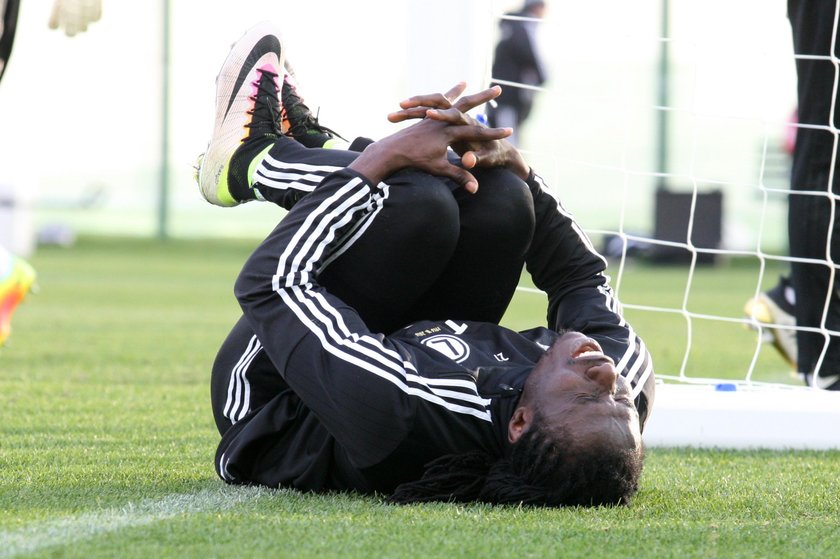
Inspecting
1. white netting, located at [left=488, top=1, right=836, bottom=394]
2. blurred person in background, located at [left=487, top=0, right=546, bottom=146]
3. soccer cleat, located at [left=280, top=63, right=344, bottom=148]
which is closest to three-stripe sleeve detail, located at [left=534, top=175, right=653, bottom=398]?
soccer cleat, located at [left=280, top=63, right=344, bottom=148]

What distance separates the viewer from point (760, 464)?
9.05 ft

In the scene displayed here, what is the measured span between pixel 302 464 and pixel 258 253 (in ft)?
1.35

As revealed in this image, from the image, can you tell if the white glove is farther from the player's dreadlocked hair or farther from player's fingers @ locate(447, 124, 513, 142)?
the player's dreadlocked hair

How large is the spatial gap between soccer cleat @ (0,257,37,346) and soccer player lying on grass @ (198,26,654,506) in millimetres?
2215

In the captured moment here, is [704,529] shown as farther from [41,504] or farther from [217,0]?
[217,0]

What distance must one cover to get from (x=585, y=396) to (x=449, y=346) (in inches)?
13.6

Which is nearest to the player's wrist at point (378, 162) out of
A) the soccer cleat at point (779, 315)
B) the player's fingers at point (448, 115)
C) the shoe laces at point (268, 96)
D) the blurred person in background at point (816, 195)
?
the player's fingers at point (448, 115)

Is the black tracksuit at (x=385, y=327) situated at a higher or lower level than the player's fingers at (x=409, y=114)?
lower

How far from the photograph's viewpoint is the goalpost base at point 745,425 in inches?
119

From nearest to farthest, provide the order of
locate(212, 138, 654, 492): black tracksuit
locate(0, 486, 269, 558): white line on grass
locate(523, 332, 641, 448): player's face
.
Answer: locate(0, 486, 269, 558): white line on grass
locate(523, 332, 641, 448): player's face
locate(212, 138, 654, 492): black tracksuit

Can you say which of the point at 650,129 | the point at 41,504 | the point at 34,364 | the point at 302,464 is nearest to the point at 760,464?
the point at 302,464

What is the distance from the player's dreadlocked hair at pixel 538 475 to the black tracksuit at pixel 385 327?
34 millimetres

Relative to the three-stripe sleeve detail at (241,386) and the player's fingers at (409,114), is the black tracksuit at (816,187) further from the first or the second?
the three-stripe sleeve detail at (241,386)

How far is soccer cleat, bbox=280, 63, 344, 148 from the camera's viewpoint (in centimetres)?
265
